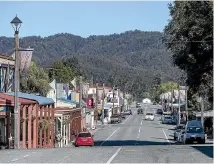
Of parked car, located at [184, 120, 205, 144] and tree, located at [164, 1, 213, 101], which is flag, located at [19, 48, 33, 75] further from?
parked car, located at [184, 120, 205, 144]

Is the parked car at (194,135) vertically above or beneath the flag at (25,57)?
beneath

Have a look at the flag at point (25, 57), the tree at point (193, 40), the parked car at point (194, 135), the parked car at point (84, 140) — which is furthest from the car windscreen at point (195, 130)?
the flag at point (25, 57)

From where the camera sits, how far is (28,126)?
41.5m

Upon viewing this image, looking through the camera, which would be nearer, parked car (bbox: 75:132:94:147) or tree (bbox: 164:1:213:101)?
tree (bbox: 164:1:213:101)

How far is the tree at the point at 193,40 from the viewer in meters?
35.8

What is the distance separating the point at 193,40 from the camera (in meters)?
36.8

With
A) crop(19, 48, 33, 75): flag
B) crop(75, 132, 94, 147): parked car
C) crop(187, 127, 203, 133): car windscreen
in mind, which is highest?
crop(19, 48, 33, 75): flag


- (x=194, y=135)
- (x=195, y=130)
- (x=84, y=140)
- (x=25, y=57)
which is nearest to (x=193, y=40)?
(x=25, y=57)

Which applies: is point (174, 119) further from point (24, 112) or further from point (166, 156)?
point (166, 156)

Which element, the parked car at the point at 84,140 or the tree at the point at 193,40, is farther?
the parked car at the point at 84,140

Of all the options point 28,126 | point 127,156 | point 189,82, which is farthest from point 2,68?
point 127,156

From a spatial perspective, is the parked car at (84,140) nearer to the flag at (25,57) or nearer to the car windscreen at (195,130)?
the car windscreen at (195,130)

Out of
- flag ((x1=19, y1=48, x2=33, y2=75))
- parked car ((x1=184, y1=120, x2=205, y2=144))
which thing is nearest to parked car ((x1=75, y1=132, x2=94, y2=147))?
parked car ((x1=184, y1=120, x2=205, y2=144))

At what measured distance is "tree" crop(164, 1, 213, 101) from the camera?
35781 millimetres
